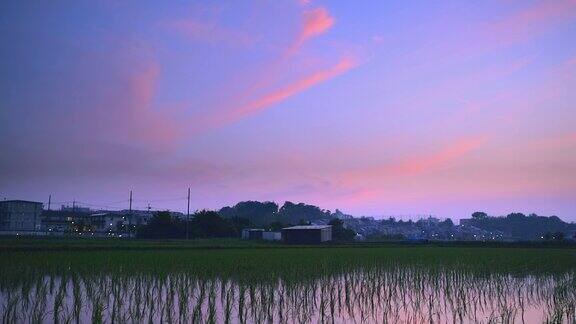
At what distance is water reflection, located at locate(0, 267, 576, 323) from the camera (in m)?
10.1

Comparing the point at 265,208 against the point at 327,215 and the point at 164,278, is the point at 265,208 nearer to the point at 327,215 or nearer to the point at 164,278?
the point at 327,215

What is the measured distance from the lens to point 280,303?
11.2 metres

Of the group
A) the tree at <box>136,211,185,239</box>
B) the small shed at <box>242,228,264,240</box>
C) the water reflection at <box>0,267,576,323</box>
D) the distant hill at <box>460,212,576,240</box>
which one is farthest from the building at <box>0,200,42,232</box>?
the distant hill at <box>460,212,576,240</box>

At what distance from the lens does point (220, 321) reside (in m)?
10.2

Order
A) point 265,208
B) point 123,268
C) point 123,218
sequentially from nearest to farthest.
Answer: point 123,268 → point 123,218 → point 265,208

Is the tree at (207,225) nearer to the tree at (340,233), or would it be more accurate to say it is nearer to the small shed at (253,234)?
the small shed at (253,234)

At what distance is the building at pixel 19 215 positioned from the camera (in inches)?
3014

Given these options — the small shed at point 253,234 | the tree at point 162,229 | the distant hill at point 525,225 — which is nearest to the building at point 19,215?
the tree at point 162,229

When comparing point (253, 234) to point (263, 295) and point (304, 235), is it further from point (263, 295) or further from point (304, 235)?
point (263, 295)

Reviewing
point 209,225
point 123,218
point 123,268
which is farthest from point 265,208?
point 123,268

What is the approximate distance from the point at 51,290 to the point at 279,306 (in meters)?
6.48

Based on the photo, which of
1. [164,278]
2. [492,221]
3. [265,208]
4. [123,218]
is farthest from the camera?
[492,221]

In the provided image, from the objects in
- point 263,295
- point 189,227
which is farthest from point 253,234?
point 263,295

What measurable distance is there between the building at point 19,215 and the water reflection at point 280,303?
70068mm
